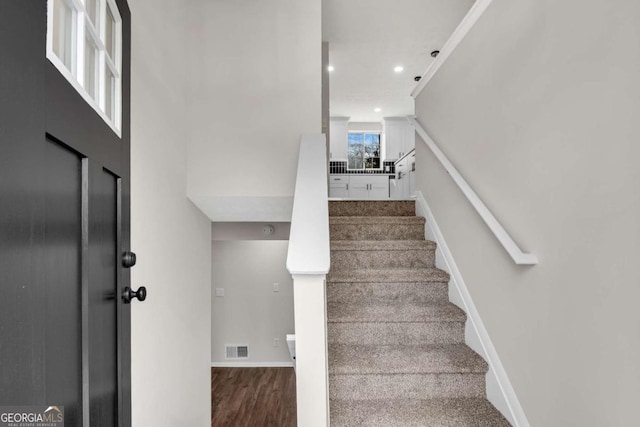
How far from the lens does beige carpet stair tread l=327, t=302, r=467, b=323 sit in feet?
6.63

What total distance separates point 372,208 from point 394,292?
1.11m

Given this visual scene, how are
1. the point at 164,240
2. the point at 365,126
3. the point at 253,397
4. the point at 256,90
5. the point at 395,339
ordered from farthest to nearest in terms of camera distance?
1. the point at 365,126
2. the point at 253,397
3. the point at 256,90
4. the point at 395,339
5. the point at 164,240

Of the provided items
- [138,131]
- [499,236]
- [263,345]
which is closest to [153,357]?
[138,131]

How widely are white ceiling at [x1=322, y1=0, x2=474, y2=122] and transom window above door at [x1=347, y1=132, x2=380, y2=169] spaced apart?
215 cm

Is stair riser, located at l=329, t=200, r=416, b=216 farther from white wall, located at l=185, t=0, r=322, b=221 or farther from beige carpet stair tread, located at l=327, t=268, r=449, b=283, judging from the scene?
beige carpet stair tread, located at l=327, t=268, r=449, b=283

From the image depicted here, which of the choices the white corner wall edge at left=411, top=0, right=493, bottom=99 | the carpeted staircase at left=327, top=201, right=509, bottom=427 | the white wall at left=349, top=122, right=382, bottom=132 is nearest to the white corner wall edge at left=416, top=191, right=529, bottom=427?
the carpeted staircase at left=327, top=201, right=509, bottom=427

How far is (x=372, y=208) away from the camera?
A: 322 cm

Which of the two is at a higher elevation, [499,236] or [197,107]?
[197,107]

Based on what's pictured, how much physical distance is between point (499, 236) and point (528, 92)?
23.4 inches

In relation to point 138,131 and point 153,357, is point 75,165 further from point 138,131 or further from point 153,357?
point 153,357

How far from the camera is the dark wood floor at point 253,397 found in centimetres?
407

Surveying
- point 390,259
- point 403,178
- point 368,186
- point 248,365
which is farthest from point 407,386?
point 368,186

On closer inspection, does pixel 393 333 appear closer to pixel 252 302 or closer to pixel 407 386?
pixel 407 386

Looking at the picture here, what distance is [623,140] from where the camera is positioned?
1046 mm
